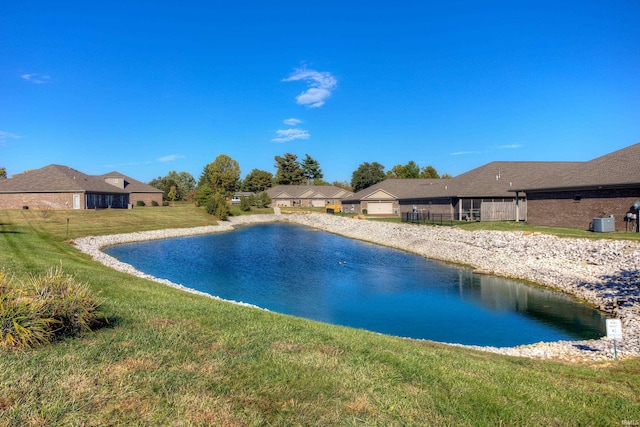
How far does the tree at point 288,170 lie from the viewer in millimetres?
115000

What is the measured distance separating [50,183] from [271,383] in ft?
177

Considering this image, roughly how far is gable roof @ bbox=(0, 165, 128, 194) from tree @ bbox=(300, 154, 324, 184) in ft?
235

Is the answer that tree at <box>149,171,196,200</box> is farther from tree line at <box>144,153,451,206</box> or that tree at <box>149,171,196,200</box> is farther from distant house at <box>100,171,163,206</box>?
distant house at <box>100,171,163,206</box>

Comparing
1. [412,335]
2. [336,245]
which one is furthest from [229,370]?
[336,245]

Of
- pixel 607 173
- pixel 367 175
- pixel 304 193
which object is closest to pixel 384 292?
pixel 607 173

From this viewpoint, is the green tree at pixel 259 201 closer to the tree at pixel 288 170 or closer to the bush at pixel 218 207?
the bush at pixel 218 207

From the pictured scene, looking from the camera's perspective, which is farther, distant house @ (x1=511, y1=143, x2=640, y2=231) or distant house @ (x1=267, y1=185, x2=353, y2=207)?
distant house @ (x1=267, y1=185, x2=353, y2=207)

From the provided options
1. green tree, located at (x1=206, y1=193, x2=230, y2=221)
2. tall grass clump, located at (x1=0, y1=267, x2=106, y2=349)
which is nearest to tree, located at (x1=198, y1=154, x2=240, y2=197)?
green tree, located at (x1=206, y1=193, x2=230, y2=221)

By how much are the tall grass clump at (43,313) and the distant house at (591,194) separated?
88.9 feet

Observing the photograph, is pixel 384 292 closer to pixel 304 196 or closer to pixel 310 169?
pixel 304 196

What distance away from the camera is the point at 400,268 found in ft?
83.5

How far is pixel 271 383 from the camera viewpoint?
4855 mm

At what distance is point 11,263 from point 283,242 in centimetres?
2800

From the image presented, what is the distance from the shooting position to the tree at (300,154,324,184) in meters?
119
